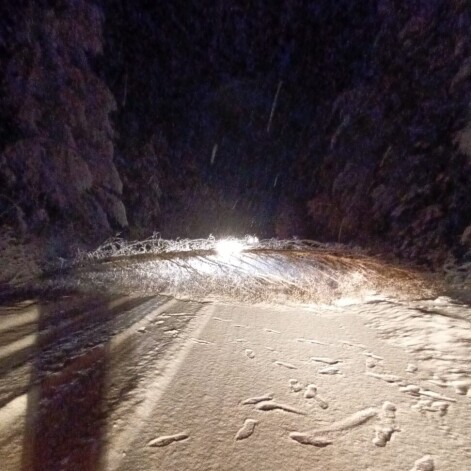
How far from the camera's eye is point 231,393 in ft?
7.35

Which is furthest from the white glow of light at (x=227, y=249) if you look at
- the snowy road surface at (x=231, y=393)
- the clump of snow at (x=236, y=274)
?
the snowy road surface at (x=231, y=393)

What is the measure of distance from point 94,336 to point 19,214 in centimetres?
611

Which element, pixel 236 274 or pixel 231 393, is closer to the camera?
pixel 231 393

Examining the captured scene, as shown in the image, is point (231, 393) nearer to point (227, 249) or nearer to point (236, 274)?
point (236, 274)

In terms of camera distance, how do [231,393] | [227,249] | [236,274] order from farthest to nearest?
[227,249] < [236,274] < [231,393]

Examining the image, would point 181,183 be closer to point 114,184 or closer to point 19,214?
point 114,184

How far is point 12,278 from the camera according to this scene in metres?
5.91

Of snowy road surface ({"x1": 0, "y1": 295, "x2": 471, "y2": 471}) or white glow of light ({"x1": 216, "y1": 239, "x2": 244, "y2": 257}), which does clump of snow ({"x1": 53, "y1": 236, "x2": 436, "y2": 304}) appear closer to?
white glow of light ({"x1": 216, "y1": 239, "x2": 244, "y2": 257})

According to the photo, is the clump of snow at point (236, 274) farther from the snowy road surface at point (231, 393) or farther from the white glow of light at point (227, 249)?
the snowy road surface at point (231, 393)

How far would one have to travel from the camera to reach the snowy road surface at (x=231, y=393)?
1665 mm

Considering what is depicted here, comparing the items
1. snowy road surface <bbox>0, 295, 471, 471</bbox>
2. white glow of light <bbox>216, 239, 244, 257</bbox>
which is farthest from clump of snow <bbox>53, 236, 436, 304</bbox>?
snowy road surface <bbox>0, 295, 471, 471</bbox>

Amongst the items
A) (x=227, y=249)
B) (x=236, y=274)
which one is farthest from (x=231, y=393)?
(x=227, y=249)

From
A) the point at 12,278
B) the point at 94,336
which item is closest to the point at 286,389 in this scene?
the point at 94,336

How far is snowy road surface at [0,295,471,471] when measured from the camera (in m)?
1.67
